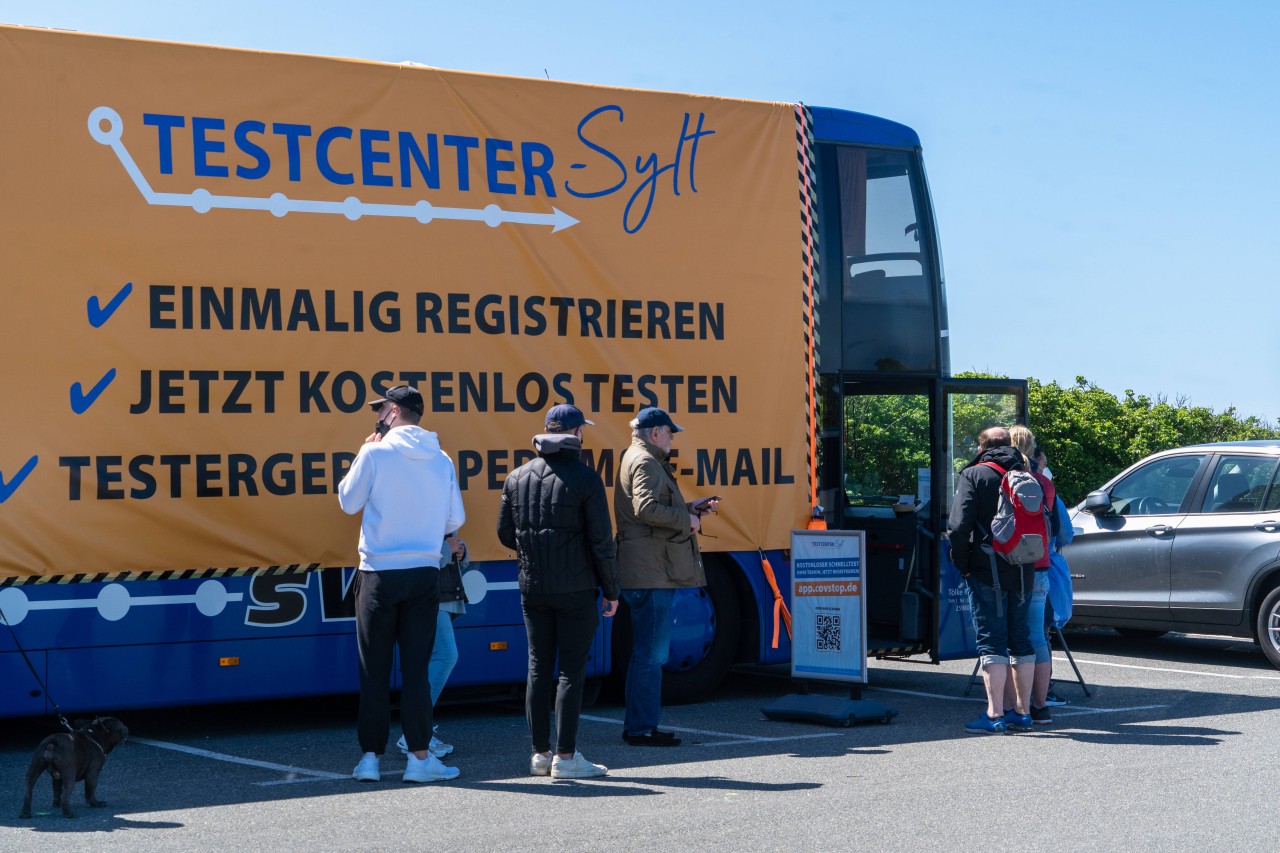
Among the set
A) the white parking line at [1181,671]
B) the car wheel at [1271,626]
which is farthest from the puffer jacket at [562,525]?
the car wheel at [1271,626]

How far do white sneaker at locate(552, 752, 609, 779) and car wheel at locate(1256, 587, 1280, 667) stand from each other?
6468 millimetres

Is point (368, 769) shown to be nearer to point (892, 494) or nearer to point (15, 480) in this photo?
A: point (15, 480)

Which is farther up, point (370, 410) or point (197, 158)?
point (197, 158)

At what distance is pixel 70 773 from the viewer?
6.34 metres

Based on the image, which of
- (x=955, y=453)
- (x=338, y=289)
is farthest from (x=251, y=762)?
(x=955, y=453)

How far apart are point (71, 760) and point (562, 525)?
2.44 meters

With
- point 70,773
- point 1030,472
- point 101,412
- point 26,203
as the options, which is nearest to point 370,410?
point 101,412

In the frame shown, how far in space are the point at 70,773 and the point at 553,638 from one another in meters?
2.31

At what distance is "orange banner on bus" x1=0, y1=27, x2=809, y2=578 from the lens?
7805mm

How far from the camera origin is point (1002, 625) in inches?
340

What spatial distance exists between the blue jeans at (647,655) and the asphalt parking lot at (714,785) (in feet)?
0.67

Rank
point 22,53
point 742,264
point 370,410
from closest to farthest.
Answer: point 22,53 → point 370,410 → point 742,264

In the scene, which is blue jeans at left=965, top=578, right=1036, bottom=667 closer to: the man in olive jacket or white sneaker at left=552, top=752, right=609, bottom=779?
the man in olive jacket

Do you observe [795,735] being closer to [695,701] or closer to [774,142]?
[695,701]
